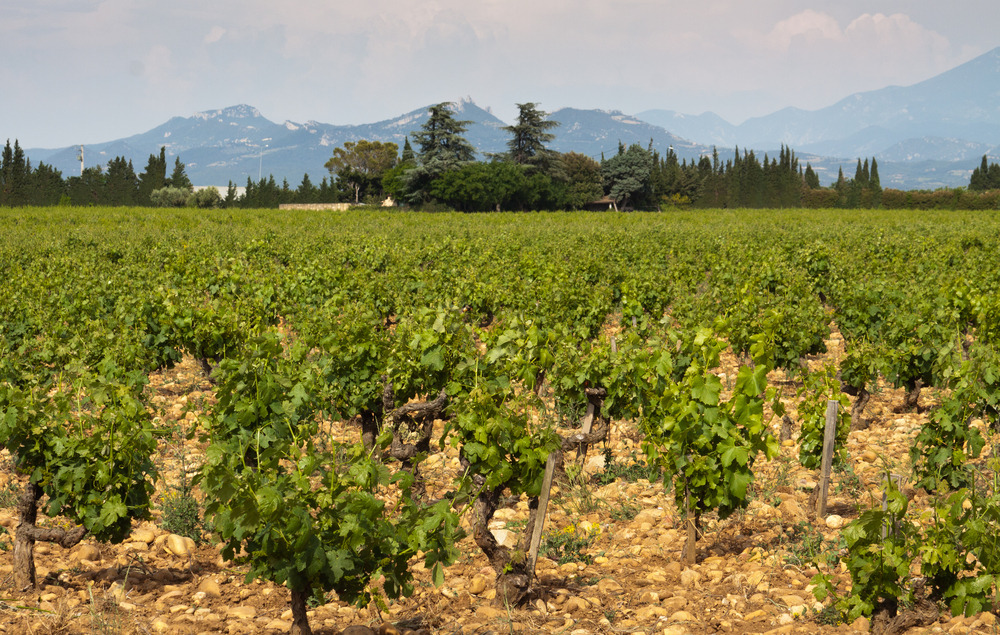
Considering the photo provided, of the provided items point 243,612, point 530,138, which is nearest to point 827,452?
point 243,612

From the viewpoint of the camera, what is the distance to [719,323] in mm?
6215

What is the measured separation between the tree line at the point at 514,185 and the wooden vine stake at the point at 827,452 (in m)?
60.4

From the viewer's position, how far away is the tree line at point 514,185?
6919 centimetres

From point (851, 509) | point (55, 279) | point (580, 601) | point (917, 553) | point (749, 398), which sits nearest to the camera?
point (917, 553)

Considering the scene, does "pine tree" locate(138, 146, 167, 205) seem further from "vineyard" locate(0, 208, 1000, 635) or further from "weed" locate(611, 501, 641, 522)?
"weed" locate(611, 501, 641, 522)

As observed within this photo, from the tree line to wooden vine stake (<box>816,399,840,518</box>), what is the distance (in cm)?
6042

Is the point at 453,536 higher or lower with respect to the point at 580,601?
higher

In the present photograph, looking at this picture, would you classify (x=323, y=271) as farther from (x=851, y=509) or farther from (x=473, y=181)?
(x=473, y=181)

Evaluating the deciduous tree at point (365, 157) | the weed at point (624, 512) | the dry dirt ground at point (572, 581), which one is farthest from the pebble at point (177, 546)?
the deciduous tree at point (365, 157)

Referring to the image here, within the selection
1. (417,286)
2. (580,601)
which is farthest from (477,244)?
(580,601)

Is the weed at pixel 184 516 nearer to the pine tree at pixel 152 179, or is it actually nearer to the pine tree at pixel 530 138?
the pine tree at pixel 530 138

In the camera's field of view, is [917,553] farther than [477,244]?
No

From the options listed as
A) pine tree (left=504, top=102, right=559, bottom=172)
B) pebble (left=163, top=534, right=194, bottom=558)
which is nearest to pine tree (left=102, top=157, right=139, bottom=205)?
pine tree (left=504, top=102, right=559, bottom=172)

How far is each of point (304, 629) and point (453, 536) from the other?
0.98m
